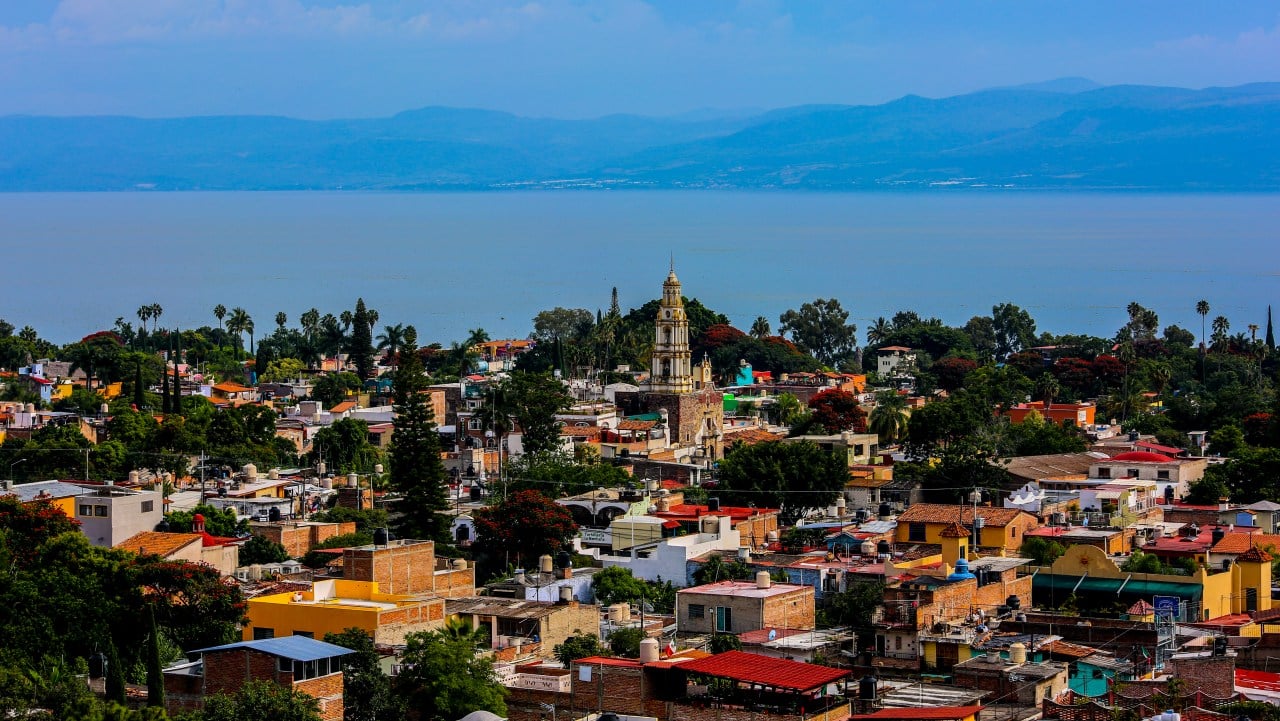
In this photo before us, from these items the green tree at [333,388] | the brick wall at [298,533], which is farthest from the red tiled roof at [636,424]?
the brick wall at [298,533]

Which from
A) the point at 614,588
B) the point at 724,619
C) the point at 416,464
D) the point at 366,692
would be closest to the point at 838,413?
the point at 416,464

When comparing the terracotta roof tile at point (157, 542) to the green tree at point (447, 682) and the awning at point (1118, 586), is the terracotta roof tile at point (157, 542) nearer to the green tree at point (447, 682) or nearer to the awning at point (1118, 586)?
the green tree at point (447, 682)

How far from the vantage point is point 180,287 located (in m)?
181

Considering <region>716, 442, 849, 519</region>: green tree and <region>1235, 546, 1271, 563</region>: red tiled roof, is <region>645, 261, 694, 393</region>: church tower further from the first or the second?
<region>1235, 546, 1271, 563</region>: red tiled roof

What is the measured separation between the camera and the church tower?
6353 centimetres

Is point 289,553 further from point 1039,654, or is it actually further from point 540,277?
point 540,277

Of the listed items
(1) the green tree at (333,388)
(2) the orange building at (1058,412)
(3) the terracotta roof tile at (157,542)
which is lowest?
(3) the terracotta roof tile at (157,542)

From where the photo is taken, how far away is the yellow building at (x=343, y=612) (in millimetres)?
25750

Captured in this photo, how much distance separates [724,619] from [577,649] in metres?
3.37

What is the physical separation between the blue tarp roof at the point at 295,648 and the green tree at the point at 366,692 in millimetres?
305

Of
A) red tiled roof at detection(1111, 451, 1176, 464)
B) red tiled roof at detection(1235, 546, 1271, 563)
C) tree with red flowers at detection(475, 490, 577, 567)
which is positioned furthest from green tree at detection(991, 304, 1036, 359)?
red tiled roof at detection(1235, 546, 1271, 563)

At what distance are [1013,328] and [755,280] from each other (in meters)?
84.0

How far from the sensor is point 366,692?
2327 cm

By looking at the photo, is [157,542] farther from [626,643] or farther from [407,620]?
[626,643]
